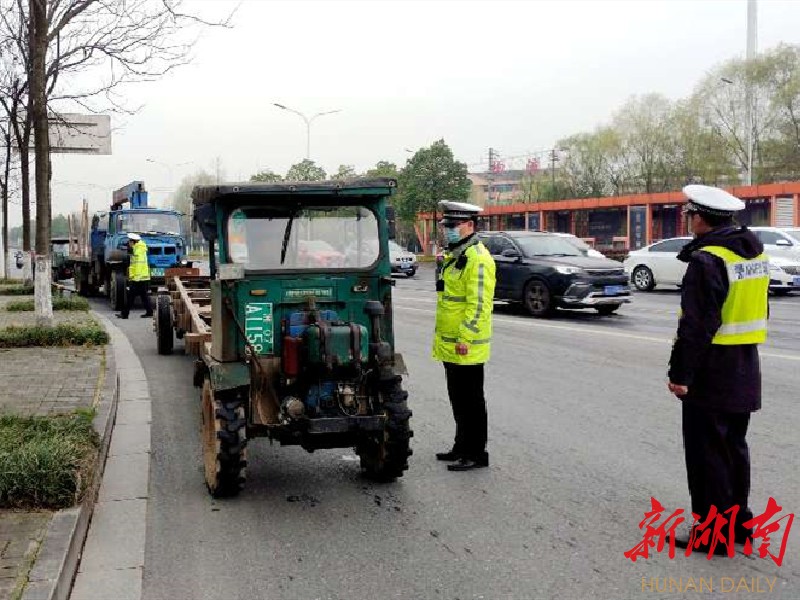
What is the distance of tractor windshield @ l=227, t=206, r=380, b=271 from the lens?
595cm

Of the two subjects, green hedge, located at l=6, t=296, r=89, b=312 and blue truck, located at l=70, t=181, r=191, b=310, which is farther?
blue truck, located at l=70, t=181, r=191, b=310

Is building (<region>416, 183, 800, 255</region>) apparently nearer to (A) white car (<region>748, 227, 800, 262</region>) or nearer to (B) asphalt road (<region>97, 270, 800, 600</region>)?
(A) white car (<region>748, 227, 800, 262</region>)

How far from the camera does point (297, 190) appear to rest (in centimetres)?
582

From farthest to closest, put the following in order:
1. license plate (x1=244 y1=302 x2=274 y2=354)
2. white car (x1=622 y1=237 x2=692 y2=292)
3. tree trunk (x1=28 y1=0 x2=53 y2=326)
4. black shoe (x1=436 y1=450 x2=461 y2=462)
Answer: white car (x1=622 y1=237 x2=692 y2=292)
tree trunk (x1=28 y1=0 x2=53 y2=326)
black shoe (x1=436 y1=450 x2=461 y2=462)
license plate (x1=244 y1=302 x2=274 y2=354)

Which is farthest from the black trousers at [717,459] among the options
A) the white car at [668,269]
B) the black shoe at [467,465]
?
the white car at [668,269]

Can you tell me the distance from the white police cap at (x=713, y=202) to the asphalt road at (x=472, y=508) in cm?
185

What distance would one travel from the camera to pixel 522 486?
19.4ft

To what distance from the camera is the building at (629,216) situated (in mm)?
38219

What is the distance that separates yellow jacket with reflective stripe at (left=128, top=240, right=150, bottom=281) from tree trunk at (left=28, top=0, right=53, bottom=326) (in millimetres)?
3251

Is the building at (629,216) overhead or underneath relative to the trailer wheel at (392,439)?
overhead

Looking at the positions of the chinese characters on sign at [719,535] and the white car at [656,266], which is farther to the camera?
the white car at [656,266]

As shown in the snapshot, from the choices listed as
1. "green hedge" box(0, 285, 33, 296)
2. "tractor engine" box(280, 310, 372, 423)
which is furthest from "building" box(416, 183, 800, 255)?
"tractor engine" box(280, 310, 372, 423)

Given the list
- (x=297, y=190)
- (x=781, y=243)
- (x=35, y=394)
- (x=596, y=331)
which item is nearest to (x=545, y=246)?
(x=596, y=331)

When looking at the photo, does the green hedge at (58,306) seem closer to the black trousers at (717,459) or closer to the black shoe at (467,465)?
the black shoe at (467,465)
